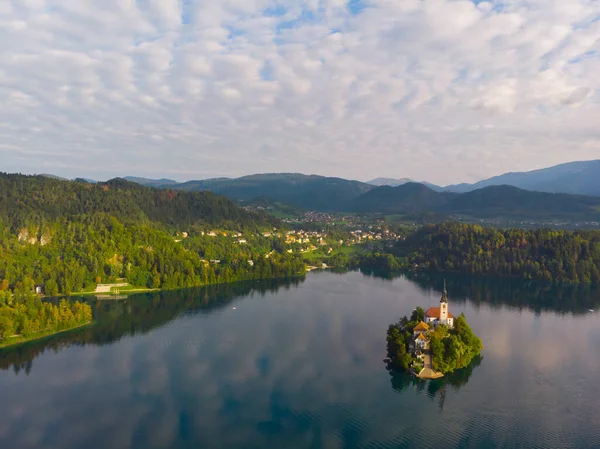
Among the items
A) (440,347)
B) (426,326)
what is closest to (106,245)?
(426,326)

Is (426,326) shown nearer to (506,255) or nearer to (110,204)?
(506,255)

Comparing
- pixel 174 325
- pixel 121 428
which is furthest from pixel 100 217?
pixel 121 428

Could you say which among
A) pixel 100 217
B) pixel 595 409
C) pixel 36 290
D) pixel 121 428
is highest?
pixel 100 217

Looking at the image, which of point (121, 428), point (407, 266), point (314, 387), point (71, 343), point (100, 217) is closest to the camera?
point (121, 428)

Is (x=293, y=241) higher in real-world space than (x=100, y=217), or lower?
lower

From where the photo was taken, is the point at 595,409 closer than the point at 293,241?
Yes

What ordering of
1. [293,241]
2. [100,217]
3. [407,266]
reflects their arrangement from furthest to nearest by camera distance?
[293,241] < [407,266] < [100,217]

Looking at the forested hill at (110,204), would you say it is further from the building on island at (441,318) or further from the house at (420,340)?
the house at (420,340)

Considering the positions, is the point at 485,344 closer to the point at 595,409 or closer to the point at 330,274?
the point at 595,409
